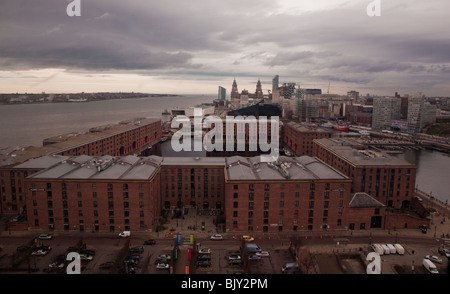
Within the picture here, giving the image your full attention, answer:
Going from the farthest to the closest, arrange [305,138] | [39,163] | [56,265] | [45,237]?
[305,138], [39,163], [45,237], [56,265]

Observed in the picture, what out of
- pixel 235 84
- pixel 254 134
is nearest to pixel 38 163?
pixel 254 134

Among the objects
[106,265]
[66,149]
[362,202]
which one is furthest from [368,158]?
[66,149]

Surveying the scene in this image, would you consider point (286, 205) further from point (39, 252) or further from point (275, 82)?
point (275, 82)

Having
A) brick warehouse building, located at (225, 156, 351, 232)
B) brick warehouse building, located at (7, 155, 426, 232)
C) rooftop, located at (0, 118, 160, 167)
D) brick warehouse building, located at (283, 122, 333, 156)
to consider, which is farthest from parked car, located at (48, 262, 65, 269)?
brick warehouse building, located at (283, 122, 333, 156)

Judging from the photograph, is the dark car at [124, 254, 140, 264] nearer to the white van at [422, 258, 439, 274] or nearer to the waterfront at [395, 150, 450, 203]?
the white van at [422, 258, 439, 274]

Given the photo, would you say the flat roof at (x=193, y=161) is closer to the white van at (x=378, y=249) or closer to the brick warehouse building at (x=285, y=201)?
the brick warehouse building at (x=285, y=201)
